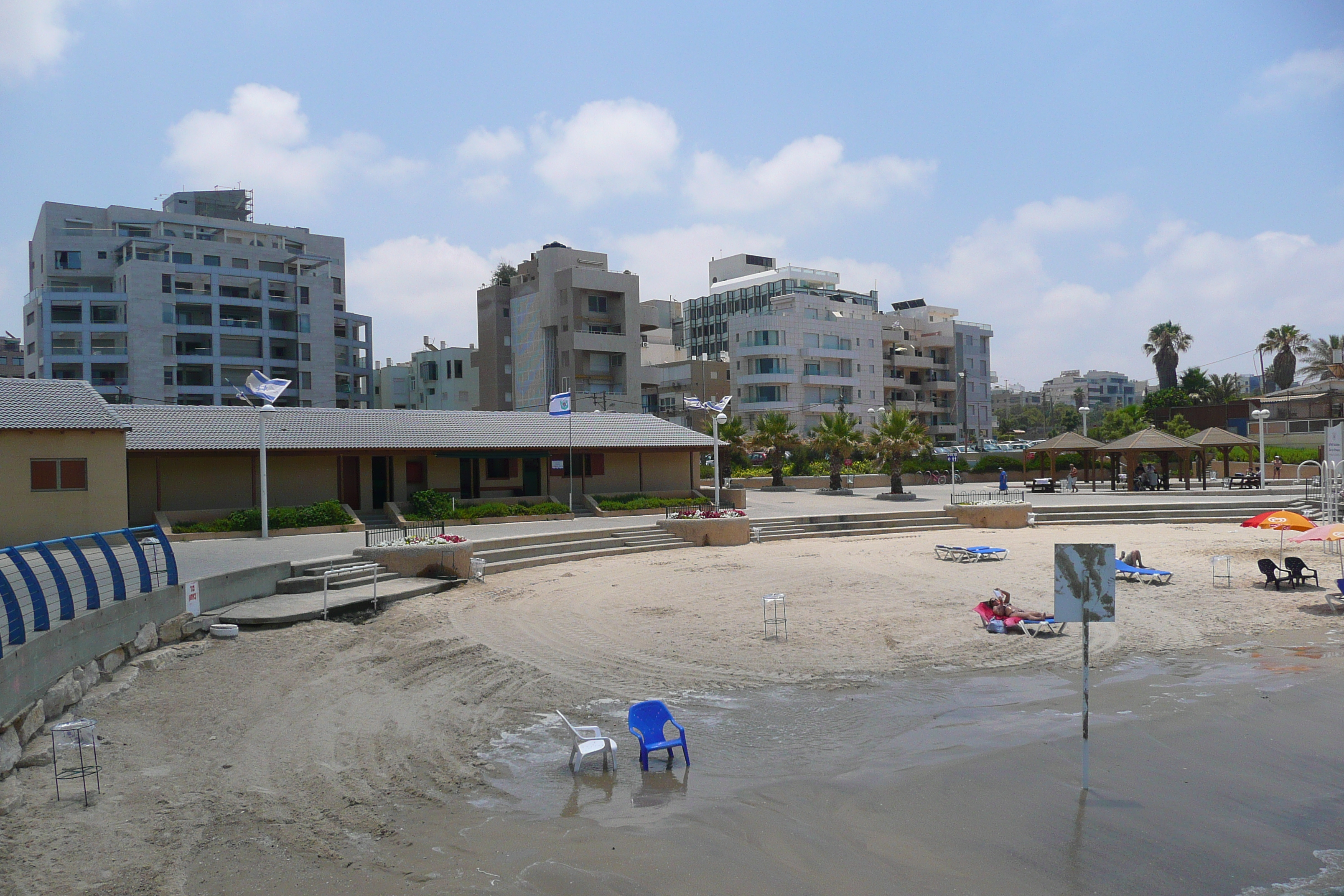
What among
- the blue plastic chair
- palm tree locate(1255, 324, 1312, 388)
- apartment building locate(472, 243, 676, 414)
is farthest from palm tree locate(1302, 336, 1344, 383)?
the blue plastic chair

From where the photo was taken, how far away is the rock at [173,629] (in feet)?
46.8

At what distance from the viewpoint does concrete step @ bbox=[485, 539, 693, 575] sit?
2384cm

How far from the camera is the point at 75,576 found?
44.8 feet

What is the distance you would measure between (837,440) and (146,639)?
38183mm

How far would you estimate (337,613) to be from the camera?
17.1 m

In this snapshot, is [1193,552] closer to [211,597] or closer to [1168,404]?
[211,597]

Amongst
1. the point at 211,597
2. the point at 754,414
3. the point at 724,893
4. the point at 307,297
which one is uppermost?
the point at 307,297

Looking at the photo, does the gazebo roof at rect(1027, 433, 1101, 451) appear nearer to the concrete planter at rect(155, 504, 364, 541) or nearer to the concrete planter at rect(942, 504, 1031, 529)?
the concrete planter at rect(942, 504, 1031, 529)

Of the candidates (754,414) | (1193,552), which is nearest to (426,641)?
(1193,552)

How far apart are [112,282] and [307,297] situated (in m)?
15.3

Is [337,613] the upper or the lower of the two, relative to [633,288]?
lower

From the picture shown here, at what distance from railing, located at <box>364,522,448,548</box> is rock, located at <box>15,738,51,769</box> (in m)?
11.2

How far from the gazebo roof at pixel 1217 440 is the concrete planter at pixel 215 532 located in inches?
1502

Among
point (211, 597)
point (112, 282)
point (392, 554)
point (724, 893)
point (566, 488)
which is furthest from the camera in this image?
point (112, 282)
